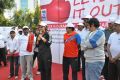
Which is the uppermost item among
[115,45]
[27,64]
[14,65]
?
[115,45]

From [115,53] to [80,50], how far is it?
1.92 metres

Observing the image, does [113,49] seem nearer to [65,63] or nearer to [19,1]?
[65,63]

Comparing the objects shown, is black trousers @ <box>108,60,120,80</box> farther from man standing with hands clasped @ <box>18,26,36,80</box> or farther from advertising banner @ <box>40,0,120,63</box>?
advertising banner @ <box>40,0,120,63</box>

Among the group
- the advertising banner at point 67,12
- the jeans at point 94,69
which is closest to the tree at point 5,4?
the advertising banner at point 67,12

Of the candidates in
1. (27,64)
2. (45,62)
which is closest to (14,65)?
(27,64)

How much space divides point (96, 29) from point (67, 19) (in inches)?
304

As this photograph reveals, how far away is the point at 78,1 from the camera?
14.0 meters

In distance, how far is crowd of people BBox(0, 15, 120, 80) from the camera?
22.8 ft

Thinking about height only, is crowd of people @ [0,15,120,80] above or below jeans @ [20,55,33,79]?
above

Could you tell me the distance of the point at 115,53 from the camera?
26.3ft

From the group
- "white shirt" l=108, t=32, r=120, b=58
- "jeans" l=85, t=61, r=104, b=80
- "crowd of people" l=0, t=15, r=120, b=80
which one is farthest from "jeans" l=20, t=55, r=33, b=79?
"jeans" l=85, t=61, r=104, b=80

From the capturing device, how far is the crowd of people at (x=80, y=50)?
22.8 ft

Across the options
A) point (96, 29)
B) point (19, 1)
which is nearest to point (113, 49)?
point (96, 29)

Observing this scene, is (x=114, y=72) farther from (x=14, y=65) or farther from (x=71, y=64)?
(x=14, y=65)
